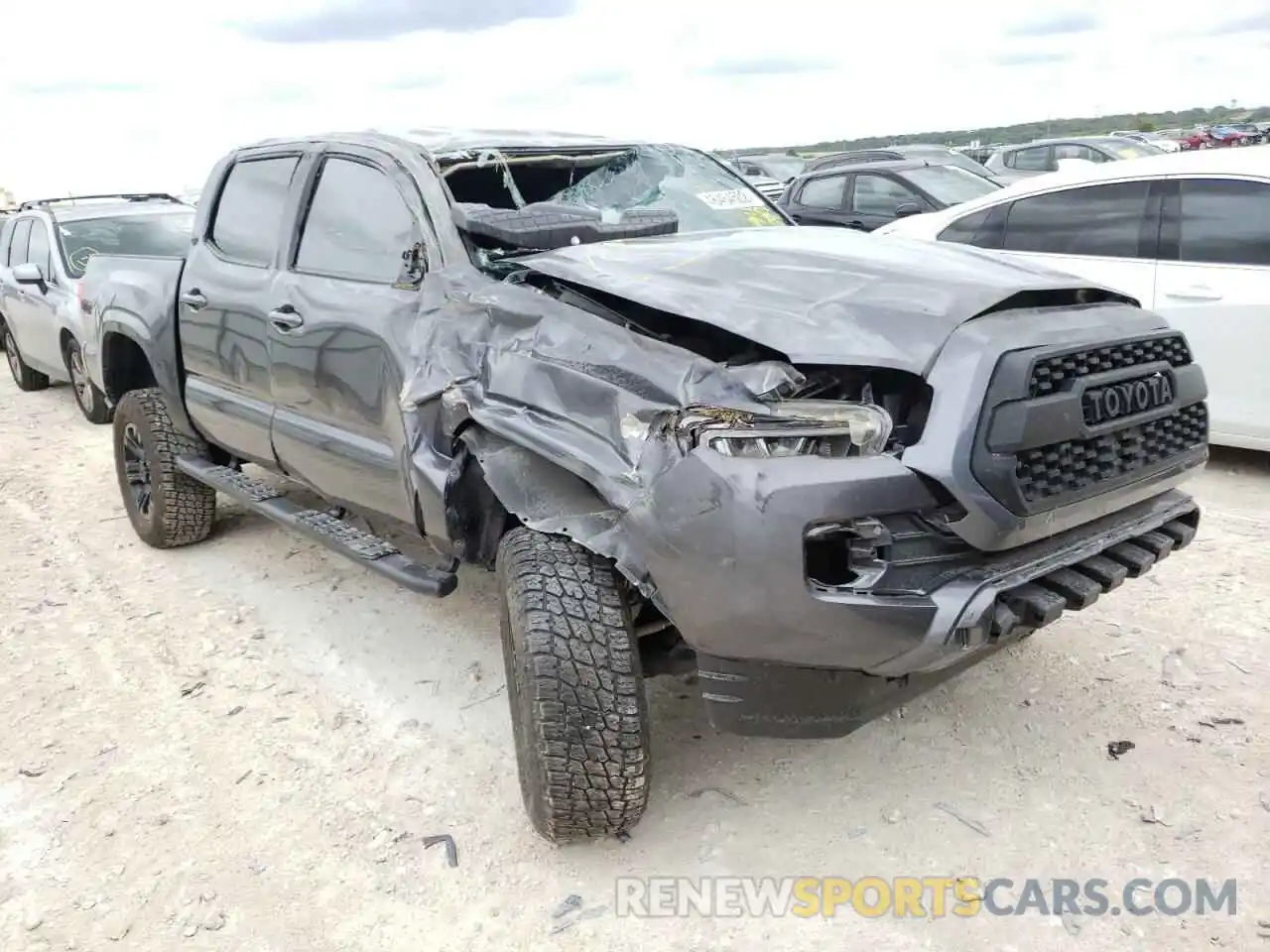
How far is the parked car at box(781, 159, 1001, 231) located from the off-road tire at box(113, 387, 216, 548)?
635cm

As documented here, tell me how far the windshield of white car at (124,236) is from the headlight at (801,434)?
6706 mm

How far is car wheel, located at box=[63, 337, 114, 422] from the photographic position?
8094 millimetres

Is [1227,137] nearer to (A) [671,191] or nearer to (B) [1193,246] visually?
(B) [1193,246]

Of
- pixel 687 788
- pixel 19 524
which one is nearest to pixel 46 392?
pixel 19 524

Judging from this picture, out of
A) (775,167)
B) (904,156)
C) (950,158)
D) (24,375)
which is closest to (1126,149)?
(904,156)

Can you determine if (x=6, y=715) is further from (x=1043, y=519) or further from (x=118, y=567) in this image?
(x=1043, y=519)

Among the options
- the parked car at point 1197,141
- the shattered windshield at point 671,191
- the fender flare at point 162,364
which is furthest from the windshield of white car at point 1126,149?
the fender flare at point 162,364

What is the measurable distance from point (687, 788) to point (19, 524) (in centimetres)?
450

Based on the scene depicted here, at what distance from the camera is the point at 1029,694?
345cm

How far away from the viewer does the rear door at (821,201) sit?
1016 cm

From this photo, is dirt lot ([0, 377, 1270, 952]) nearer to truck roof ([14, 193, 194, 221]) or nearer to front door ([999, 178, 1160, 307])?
front door ([999, 178, 1160, 307])

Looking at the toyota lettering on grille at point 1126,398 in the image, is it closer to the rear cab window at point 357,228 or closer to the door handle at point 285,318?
the rear cab window at point 357,228

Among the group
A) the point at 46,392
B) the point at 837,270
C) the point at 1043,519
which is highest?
the point at 837,270

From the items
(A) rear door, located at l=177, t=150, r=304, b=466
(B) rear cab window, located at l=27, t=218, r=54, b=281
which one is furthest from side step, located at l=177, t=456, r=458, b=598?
(B) rear cab window, located at l=27, t=218, r=54, b=281
